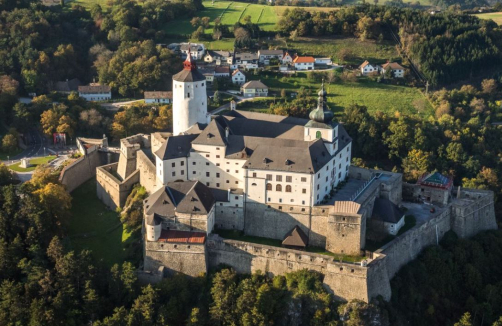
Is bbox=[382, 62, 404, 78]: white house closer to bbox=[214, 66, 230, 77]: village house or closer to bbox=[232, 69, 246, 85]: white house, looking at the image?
bbox=[232, 69, 246, 85]: white house

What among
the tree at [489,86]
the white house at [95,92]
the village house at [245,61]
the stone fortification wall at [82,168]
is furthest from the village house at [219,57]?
the tree at [489,86]

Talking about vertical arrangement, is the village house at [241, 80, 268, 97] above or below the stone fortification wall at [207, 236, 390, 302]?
above

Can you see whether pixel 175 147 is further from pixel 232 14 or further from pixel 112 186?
pixel 232 14

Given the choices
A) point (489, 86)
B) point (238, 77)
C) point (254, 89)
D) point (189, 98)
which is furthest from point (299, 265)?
point (489, 86)

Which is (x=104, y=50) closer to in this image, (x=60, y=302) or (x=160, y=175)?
(x=160, y=175)

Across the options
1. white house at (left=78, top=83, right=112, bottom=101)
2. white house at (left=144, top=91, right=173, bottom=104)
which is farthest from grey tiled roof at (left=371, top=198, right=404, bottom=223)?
white house at (left=78, top=83, right=112, bottom=101)
